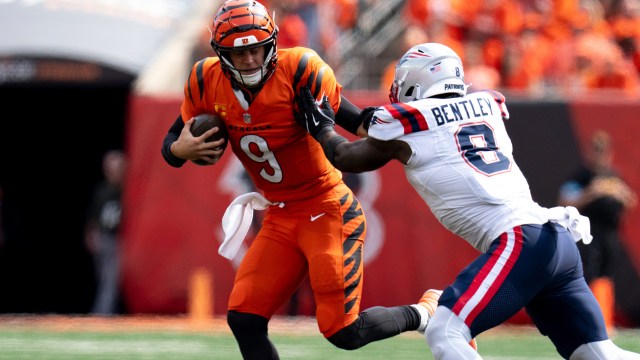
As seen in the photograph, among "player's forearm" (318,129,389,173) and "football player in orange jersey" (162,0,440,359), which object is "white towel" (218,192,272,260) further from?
"player's forearm" (318,129,389,173)

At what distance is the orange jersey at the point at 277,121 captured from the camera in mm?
4965

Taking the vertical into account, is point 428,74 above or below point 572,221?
above

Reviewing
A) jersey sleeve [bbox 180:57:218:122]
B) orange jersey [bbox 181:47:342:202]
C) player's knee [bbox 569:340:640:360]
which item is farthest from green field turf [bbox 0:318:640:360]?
player's knee [bbox 569:340:640:360]

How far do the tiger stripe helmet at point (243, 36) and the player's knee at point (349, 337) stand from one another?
3.72 feet

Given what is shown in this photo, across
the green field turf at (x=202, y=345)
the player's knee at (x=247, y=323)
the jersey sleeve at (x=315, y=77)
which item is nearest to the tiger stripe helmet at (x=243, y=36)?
the jersey sleeve at (x=315, y=77)

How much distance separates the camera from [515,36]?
1094 centimetres

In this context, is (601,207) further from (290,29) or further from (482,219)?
(482,219)

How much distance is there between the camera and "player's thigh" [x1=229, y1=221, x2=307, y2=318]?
4957 millimetres

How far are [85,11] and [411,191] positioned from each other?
3.66m

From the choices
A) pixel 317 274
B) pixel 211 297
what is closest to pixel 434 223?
pixel 211 297

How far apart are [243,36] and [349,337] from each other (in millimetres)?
1385

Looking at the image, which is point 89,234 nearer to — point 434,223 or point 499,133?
point 434,223

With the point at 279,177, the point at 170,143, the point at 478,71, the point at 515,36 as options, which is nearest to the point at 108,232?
the point at 478,71

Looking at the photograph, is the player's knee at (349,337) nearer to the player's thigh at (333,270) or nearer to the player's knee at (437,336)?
the player's thigh at (333,270)
